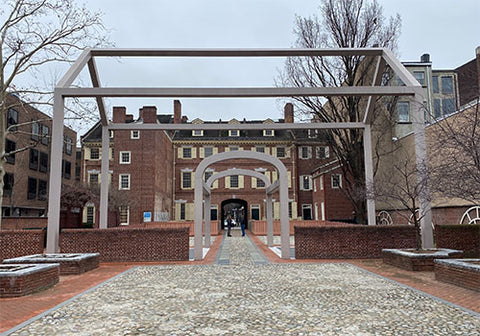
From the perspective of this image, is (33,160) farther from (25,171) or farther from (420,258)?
(420,258)

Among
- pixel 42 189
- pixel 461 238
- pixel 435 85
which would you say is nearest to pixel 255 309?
pixel 461 238

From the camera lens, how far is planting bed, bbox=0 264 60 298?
7.52 metres

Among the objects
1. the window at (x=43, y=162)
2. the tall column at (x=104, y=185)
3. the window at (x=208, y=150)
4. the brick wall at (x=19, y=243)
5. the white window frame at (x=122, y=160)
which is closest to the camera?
the brick wall at (x=19, y=243)

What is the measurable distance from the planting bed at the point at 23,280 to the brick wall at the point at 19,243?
4.32 metres

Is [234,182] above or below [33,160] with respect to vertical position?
below

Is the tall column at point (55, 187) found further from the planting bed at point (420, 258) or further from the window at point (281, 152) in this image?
the window at point (281, 152)

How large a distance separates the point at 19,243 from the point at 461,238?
568 inches

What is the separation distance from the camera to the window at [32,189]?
36.1m

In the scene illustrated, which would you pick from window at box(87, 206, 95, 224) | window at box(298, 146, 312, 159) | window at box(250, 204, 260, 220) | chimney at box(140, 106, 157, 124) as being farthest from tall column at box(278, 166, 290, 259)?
window at box(87, 206, 95, 224)

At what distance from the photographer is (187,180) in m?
41.0

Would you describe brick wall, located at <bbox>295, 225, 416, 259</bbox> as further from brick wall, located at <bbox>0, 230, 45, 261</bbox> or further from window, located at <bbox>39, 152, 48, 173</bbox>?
window, located at <bbox>39, 152, 48, 173</bbox>

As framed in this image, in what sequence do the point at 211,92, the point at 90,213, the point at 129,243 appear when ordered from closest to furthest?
the point at 211,92
the point at 129,243
the point at 90,213

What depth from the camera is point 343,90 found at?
37.3 ft

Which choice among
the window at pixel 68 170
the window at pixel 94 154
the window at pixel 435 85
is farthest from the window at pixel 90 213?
the window at pixel 435 85
